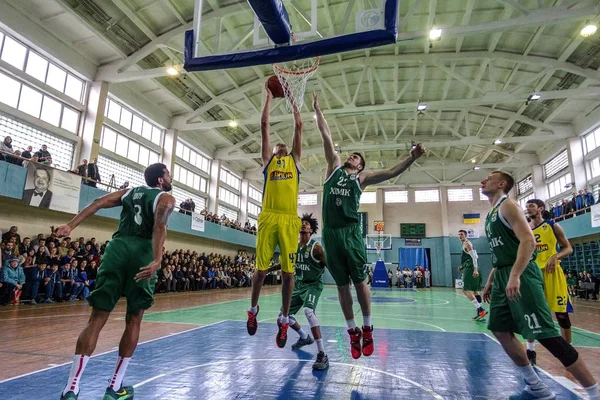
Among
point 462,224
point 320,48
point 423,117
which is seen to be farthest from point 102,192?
point 462,224

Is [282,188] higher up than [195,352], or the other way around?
[282,188]

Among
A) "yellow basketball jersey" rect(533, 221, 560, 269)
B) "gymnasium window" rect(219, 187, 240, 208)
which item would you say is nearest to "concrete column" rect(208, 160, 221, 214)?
"gymnasium window" rect(219, 187, 240, 208)

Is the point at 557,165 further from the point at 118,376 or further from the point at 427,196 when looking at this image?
the point at 118,376

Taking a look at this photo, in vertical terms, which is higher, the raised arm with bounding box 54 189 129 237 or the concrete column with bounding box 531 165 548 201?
the concrete column with bounding box 531 165 548 201

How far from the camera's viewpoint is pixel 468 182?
32.2 m

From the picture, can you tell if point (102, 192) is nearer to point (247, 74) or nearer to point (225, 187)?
point (247, 74)

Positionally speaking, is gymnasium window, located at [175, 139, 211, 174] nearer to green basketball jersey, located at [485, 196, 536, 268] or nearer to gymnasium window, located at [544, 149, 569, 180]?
green basketball jersey, located at [485, 196, 536, 268]

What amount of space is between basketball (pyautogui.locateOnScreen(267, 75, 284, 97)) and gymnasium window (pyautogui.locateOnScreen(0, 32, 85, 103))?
12.4 metres

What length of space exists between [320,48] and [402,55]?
12.1 meters

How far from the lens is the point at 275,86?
513 centimetres

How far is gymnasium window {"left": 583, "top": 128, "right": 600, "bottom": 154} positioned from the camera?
20.0 metres

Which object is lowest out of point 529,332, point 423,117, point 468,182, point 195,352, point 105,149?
point 195,352

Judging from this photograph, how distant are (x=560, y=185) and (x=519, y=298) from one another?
2542cm

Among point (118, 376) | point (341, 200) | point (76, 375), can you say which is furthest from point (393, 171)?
point (76, 375)
